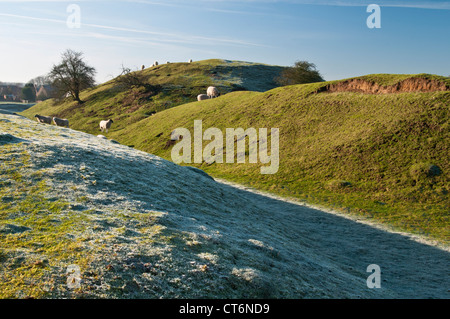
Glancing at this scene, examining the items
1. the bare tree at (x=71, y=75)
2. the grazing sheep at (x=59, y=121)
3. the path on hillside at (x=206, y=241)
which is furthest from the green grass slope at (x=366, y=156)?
the bare tree at (x=71, y=75)

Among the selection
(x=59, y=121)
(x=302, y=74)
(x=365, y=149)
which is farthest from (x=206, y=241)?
(x=302, y=74)

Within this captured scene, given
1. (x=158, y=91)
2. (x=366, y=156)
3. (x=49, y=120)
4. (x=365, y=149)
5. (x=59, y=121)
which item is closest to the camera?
(x=366, y=156)

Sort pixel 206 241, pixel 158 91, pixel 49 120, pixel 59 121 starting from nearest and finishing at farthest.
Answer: pixel 206 241, pixel 49 120, pixel 59 121, pixel 158 91

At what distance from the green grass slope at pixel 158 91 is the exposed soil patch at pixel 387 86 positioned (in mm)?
44312

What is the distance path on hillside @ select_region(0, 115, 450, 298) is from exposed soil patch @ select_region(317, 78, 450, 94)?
21.4 metres

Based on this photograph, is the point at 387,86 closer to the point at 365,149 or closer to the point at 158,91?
the point at 365,149

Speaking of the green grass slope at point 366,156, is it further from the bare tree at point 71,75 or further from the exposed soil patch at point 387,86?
the bare tree at point 71,75

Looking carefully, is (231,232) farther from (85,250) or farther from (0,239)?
(0,239)

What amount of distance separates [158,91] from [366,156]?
232 feet

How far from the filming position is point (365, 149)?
3147 cm

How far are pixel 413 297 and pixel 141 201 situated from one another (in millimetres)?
12347

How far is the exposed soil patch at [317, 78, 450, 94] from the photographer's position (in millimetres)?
34406

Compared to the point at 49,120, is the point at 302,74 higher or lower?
higher

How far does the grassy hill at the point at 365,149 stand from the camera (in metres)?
25.5
